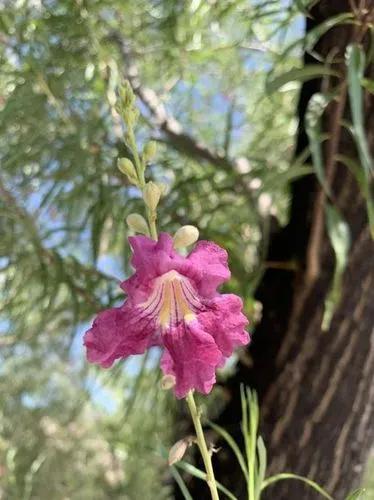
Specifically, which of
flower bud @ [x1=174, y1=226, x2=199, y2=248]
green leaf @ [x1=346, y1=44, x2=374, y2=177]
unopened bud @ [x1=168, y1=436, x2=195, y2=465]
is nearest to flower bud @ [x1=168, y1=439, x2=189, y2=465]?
unopened bud @ [x1=168, y1=436, x2=195, y2=465]

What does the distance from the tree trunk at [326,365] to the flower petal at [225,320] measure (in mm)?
486

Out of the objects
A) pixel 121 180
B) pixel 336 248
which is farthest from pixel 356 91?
pixel 121 180

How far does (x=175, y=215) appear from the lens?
1.03 metres

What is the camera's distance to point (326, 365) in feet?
3.09

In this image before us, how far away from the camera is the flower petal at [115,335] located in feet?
1.47

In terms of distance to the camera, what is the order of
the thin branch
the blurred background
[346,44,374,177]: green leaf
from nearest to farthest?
1. [346,44,374,177]: green leaf
2. the blurred background
3. the thin branch

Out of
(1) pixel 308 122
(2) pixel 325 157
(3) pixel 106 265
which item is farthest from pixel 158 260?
(3) pixel 106 265

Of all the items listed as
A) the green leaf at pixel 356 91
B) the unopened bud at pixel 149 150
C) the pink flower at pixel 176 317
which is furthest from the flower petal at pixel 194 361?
the green leaf at pixel 356 91

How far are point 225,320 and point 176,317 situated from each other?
0.03m

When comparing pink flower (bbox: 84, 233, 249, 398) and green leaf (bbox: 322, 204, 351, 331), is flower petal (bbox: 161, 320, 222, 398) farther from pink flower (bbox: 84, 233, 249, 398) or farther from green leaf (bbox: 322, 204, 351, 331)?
green leaf (bbox: 322, 204, 351, 331)

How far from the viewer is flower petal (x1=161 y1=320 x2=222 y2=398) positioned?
17.6 inches

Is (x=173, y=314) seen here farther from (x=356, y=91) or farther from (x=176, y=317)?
(x=356, y=91)

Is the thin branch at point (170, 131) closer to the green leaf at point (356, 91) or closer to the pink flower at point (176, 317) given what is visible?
the green leaf at point (356, 91)

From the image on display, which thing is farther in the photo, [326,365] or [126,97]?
[326,365]
